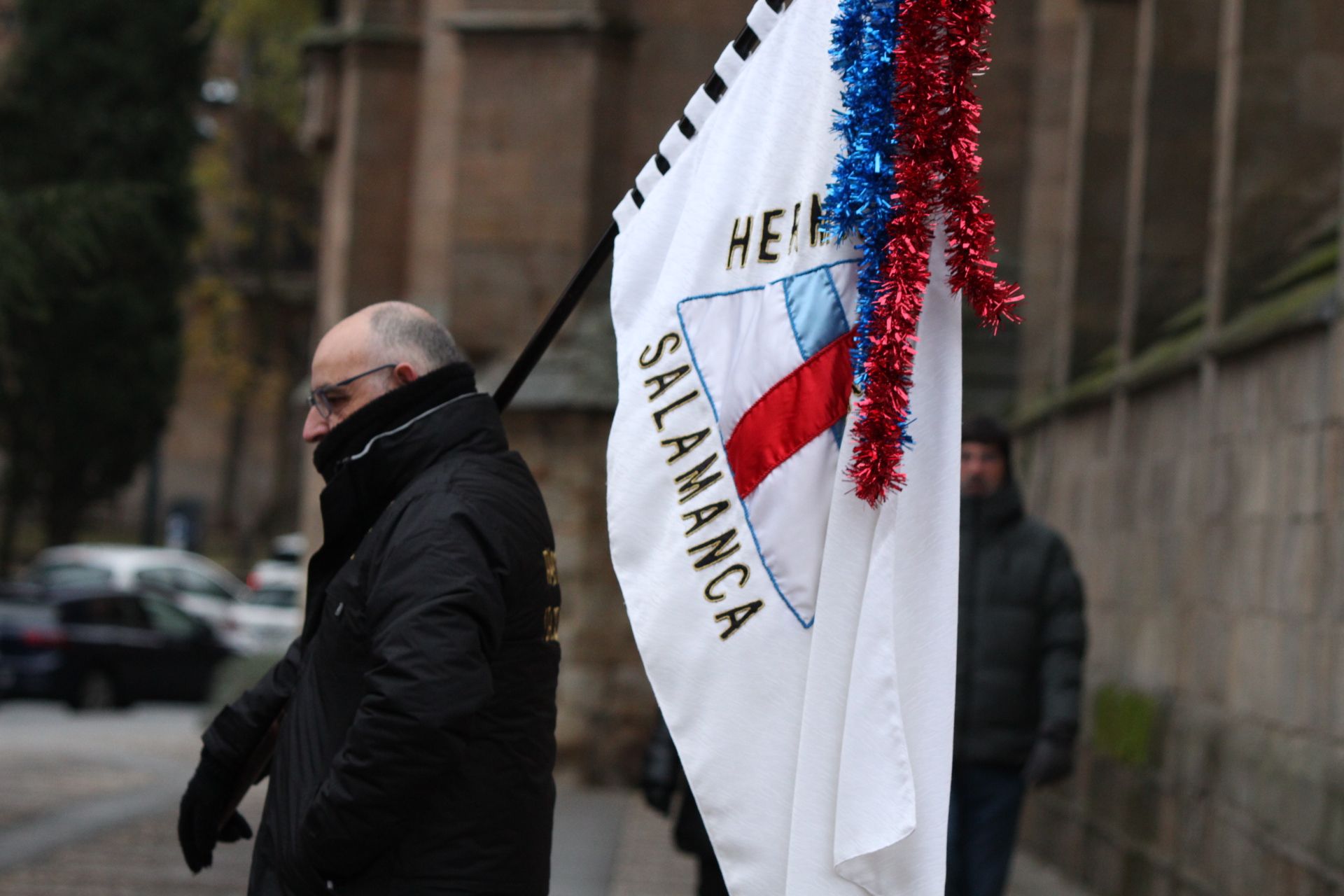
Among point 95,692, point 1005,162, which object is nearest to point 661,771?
point 1005,162

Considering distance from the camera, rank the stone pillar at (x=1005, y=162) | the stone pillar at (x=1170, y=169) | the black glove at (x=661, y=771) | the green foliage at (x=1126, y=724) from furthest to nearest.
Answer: the stone pillar at (x=1005, y=162) → the stone pillar at (x=1170, y=169) → the green foliage at (x=1126, y=724) → the black glove at (x=661, y=771)

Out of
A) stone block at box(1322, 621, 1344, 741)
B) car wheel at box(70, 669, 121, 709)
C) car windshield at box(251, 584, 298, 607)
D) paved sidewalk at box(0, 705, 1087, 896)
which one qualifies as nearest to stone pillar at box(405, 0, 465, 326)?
paved sidewalk at box(0, 705, 1087, 896)

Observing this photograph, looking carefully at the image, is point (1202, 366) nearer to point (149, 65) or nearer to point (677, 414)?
point (677, 414)

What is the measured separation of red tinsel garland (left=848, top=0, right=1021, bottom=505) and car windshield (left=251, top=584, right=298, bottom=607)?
78.2 feet

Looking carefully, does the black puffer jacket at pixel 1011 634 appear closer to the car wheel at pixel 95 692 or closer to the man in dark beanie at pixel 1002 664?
the man in dark beanie at pixel 1002 664

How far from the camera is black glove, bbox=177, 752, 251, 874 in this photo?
13.1ft

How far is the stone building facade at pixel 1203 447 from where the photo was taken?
685 cm

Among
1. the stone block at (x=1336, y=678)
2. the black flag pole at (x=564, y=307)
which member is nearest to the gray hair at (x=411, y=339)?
the black flag pole at (x=564, y=307)

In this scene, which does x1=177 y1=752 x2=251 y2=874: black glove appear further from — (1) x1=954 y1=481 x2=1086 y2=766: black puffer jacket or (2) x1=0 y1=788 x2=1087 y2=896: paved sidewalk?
(2) x1=0 y1=788 x2=1087 y2=896: paved sidewalk

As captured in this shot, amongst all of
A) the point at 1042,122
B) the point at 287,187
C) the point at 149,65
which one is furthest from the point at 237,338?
the point at 1042,122

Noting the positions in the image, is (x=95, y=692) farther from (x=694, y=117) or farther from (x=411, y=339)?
(x=694, y=117)

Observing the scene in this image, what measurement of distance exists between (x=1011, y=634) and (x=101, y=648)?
18349 millimetres

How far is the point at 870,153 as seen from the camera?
3326mm

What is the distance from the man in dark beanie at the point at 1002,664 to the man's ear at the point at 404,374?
315 centimetres
